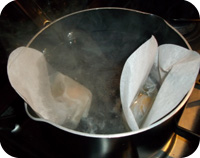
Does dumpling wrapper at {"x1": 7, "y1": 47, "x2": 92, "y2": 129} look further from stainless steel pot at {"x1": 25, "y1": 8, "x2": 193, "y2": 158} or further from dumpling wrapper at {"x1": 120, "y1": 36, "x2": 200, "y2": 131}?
dumpling wrapper at {"x1": 120, "y1": 36, "x2": 200, "y2": 131}

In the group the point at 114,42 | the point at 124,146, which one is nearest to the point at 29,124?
the point at 124,146

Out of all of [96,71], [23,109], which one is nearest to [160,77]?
[96,71]

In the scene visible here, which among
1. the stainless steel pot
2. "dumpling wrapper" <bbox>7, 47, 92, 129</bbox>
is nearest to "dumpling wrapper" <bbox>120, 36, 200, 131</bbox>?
the stainless steel pot

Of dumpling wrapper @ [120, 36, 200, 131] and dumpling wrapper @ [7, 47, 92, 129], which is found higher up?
dumpling wrapper @ [7, 47, 92, 129]

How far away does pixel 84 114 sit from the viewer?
0.60 meters

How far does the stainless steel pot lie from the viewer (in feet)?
1.33

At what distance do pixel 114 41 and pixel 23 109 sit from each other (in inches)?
17.7

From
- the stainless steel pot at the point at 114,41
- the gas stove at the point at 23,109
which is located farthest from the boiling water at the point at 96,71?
the gas stove at the point at 23,109

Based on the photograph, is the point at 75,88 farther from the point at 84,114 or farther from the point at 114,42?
the point at 114,42

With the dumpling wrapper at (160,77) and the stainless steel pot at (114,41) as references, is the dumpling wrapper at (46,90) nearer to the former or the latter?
the stainless steel pot at (114,41)

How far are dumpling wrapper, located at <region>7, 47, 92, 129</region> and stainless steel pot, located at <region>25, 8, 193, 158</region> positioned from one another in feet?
0.13

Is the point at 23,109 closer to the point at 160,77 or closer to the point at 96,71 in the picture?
the point at 96,71

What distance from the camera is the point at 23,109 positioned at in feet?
2.10

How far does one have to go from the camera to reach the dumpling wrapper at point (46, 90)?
0.51 meters
